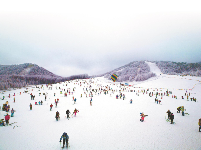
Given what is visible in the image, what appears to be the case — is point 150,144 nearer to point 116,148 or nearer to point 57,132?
point 116,148

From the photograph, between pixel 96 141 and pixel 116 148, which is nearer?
pixel 116 148

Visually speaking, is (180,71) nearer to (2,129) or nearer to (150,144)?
(150,144)

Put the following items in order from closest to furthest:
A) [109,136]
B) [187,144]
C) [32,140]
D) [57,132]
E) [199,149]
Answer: [199,149], [187,144], [32,140], [109,136], [57,132]

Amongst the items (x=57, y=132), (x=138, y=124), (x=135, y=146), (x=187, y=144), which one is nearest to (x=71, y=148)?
(x=57, y=132)

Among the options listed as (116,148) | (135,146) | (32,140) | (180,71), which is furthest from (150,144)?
(180,71)

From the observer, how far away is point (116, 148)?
688cm

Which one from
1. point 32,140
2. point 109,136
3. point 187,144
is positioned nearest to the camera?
point 187,144

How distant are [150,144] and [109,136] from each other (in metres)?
2.97

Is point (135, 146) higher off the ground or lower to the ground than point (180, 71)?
lower

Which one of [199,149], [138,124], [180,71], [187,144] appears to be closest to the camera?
[199,149]

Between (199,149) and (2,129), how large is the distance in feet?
50.5

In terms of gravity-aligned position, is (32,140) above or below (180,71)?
below

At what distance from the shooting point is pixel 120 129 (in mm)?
9375

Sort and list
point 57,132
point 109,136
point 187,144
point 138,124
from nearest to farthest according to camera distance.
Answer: point 187,144 → point 109,136 → point 57,132 → point 138,124
